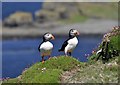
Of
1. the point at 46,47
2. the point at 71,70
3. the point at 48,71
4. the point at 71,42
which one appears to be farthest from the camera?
the point at 71,42

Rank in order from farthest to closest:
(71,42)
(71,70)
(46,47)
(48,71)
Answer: (71,42) → (46,47) → (71,70) → (48,71)

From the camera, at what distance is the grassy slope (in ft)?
81.3

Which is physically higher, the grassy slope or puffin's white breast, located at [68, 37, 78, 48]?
puffin's white breast, located at [68, 37, 78, 48]

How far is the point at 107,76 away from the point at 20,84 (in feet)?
13.0

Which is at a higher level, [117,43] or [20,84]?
[117,43]

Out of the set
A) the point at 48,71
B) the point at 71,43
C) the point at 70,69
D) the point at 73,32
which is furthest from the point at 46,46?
the point at 48,71

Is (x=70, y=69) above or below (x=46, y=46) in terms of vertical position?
below

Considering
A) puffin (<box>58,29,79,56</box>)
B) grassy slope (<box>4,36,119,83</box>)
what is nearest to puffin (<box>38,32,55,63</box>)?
grassy slope (<box>4,36,119,83</box>)

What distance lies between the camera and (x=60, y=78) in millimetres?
25438

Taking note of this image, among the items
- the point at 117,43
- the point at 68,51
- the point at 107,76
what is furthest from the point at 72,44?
the point at 107,76

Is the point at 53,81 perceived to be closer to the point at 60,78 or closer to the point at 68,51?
the point at 60,78

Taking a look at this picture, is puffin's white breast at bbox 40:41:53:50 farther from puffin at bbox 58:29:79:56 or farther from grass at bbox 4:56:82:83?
puffin at bbox 58:29:79:56

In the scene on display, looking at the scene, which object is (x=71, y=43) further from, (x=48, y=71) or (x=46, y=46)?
(x=48, y=71)

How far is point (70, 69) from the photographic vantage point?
26.9m
